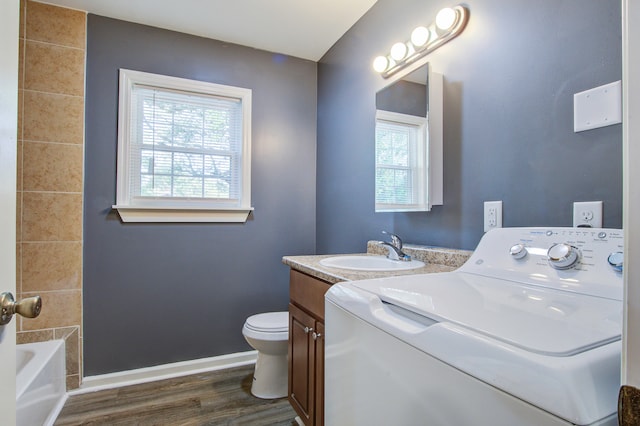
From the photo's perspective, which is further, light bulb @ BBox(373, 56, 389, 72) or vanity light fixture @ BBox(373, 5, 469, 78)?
light bulb @ BBox(373, 56, 389, 72)

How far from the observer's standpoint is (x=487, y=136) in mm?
1248

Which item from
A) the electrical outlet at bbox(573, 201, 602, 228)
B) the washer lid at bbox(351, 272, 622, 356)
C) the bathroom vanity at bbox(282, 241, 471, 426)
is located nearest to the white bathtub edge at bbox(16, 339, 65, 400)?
the bathroom vanity at bbox(282, 241, 471, 426)

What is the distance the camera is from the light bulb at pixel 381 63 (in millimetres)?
1794

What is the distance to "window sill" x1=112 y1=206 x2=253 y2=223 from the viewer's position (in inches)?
83.7

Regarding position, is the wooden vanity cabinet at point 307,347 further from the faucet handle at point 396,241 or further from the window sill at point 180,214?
the window sill at point 180,214

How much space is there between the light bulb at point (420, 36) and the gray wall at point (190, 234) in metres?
1.27

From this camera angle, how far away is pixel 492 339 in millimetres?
490

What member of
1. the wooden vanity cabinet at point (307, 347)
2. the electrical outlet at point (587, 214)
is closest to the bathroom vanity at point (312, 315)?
the wooden vanity cabinet at point (307, 347)

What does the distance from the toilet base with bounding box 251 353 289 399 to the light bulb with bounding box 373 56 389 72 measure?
1826 mm

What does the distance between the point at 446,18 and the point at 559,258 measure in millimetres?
1125

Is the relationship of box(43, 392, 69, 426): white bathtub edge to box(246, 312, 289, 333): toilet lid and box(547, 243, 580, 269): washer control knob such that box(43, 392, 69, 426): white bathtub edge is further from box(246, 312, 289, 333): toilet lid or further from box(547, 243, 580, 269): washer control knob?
box(547, 243, 580, 269): washer control knob

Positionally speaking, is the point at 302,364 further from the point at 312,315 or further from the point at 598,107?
the point at 598,107

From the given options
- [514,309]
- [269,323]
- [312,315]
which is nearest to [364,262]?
[312,315]

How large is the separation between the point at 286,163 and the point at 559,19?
1.92 meters
